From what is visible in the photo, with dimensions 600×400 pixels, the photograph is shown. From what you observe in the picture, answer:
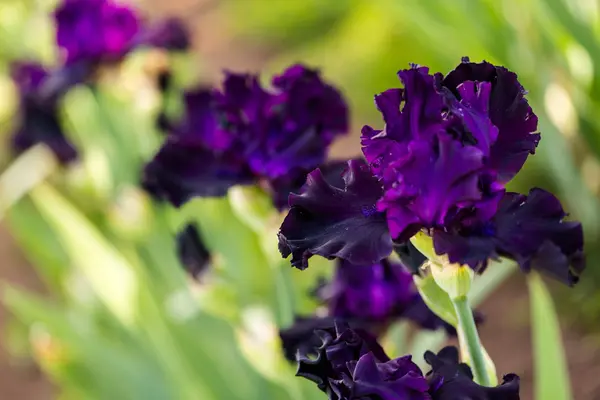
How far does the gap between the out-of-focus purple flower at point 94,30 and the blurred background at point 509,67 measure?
0.08 meters

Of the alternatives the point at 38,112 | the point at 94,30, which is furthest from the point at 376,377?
the point at 38,112

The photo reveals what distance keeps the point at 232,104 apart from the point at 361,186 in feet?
0.79

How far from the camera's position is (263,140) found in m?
0.60

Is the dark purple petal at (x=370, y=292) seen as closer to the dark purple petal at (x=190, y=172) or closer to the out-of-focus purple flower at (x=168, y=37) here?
the dark purple petal at (x=190, y=172)

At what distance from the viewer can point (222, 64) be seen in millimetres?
2305

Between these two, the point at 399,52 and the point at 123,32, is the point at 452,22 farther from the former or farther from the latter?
the point at 399,52

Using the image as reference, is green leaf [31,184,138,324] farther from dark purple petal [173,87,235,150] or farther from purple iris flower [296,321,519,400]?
purple iris flower [296,321,519,400]

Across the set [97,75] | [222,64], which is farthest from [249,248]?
[222,64]

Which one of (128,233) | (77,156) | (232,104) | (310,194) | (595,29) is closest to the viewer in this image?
(310,194)

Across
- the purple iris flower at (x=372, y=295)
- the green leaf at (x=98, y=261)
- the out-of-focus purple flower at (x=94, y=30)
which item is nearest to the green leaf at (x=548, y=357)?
the purple iris flower at (x=372, y=295)

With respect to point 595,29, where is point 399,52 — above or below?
above

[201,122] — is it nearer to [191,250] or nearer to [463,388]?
[191,250]

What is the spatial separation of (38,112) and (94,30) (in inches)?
8.2

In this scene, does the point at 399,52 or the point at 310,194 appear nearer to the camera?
the point at 310,194
